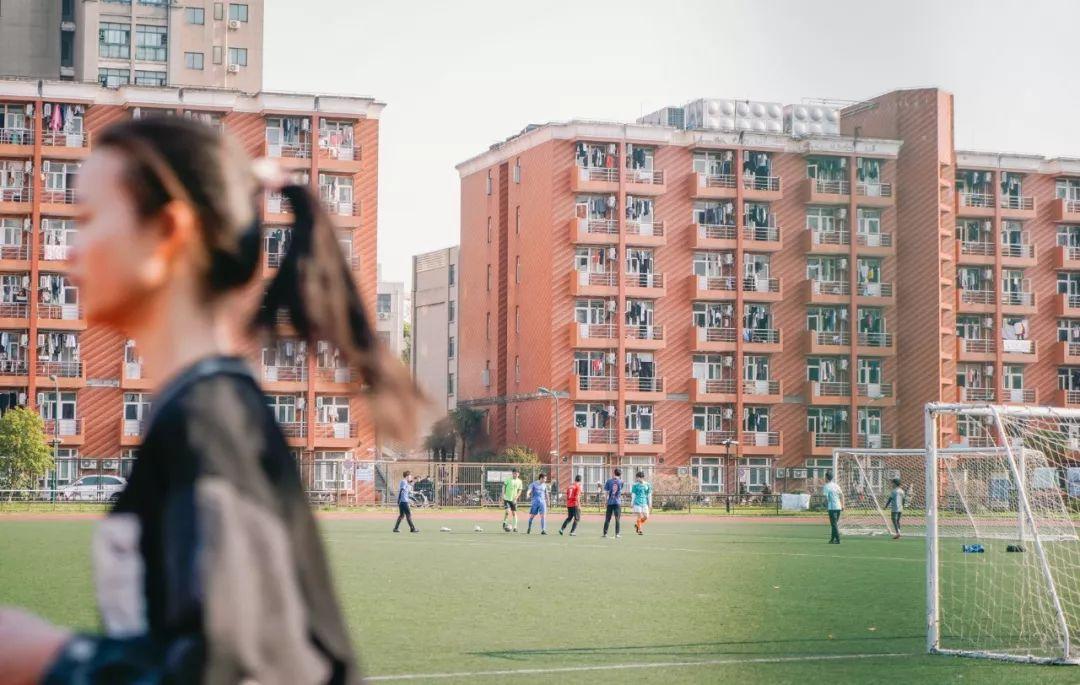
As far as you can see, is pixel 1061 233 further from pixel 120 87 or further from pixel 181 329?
pixel 181 329

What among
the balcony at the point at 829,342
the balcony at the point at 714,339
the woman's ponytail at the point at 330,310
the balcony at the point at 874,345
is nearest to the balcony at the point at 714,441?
the balcony at the point at 714,339

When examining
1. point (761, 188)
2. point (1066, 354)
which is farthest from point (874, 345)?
point (1066, 354)

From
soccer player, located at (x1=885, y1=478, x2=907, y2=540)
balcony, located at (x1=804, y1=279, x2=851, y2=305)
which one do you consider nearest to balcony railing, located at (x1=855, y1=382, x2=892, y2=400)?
balcony, located at (x1=804, y1=279, x2=851, y2=305)

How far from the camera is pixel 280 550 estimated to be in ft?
4.80

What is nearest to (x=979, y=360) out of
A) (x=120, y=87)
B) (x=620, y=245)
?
(x=620, y=245)

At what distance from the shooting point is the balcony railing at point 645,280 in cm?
6112

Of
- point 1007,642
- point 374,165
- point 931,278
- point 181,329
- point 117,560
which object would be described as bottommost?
point 1007,642

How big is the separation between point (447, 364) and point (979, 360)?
27.5 metres

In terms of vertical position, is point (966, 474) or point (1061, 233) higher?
point (1061, 233)

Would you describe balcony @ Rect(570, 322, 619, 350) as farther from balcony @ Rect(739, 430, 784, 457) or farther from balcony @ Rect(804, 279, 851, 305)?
balcony @ Rect(804, 279, 851, 305)

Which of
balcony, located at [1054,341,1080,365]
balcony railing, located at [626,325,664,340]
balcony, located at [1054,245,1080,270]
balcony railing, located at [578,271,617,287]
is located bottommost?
balcony, located at [1054,341,1080,365]

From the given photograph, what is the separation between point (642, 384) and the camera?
6091 cm

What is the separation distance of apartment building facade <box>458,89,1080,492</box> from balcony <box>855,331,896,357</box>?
0.31 ft

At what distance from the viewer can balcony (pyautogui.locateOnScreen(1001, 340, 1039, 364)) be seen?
65.6 meters
